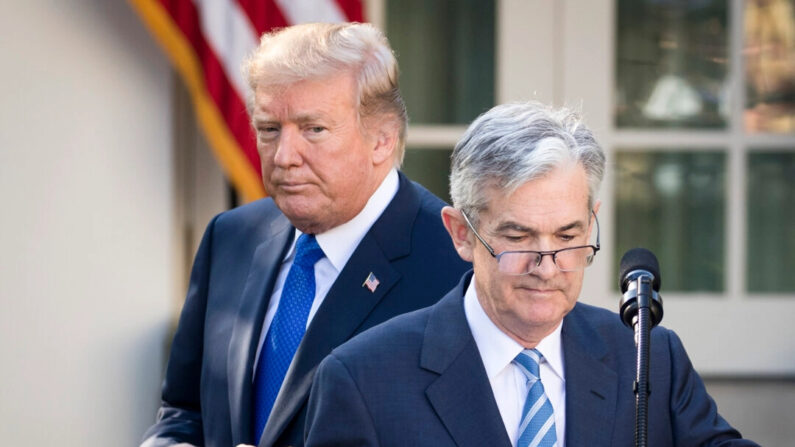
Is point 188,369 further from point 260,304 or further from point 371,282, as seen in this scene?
point 371,282

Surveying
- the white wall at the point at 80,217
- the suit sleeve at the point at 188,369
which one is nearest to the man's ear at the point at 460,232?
the suit sleeve at the point at 188,369

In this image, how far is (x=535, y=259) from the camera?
200 cm

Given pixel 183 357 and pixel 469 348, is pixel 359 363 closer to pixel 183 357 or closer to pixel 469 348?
pixel 469 348

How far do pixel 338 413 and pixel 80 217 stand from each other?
2662 mm

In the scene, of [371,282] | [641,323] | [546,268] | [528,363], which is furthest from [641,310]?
[371,282]

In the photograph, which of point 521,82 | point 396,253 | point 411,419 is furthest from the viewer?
point 521,82

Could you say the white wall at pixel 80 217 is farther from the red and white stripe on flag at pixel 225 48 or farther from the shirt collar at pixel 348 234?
the shirt collar at pixel 348 234

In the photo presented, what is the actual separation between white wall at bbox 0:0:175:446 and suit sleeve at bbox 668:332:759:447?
2790 mm

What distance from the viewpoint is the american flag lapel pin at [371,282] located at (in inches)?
98.0

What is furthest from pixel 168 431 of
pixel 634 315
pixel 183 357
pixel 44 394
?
pixel 44 394

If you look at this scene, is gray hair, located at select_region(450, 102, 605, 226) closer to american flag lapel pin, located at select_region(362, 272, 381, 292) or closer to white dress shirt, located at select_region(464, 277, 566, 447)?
white dress shirt, located at select_region(464, 277, 566, 447)

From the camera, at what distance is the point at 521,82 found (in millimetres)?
4871

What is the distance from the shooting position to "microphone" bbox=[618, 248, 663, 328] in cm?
190

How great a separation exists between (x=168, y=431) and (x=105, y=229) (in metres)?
1.94
